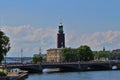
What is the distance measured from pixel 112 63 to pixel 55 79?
72.0 meters

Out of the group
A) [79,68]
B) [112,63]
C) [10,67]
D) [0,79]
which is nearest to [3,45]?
[0,79]

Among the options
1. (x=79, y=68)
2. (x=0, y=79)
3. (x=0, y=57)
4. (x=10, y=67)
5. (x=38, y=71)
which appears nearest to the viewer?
(x=0, y=79)

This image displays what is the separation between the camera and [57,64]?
534ft

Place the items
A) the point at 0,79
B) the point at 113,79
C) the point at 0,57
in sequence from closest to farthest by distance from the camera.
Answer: the point at 0,79 < the point at 0,57 < the point at 113,79

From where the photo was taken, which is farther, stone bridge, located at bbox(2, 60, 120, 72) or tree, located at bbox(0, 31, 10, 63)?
stone bridge, located at bbox(2, 60, 120, 72)

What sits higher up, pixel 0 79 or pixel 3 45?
pixel 3 45

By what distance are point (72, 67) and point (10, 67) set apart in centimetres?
3393

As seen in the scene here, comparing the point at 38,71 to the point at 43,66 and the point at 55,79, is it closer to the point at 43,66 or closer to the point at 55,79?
the point at 43,66

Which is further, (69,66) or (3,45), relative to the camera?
(69,66)

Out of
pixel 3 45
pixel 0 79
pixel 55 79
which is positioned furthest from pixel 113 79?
pixel 0 79

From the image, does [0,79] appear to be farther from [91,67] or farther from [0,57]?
[91,67]

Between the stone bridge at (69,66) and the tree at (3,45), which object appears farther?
the stone bridge at (69,66)

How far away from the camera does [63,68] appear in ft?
591

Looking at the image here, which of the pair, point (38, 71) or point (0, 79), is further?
point (38, 71)
